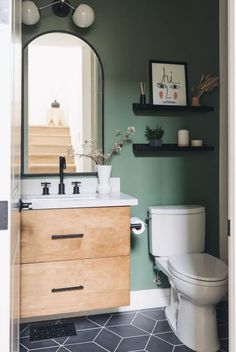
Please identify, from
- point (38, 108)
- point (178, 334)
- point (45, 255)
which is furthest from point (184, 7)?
point (178, 334)

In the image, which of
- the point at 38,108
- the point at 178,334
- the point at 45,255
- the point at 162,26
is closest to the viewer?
the point at 45,255

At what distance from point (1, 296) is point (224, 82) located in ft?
7.91

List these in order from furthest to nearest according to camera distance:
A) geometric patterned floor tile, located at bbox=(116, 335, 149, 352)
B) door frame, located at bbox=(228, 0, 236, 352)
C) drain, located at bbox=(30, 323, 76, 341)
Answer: drain, located at bbox=(30, 323, 76, 341) → geometric patterned floor tile, located at bbox=(116, 335, 149, 352) → door frame, located at bbox=(228, 0, 236, 352)

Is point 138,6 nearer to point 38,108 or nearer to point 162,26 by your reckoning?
point 162,26

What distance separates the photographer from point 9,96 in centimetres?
98

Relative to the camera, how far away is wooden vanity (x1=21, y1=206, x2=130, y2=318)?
2.00 metres

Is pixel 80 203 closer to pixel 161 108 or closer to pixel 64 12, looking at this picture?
pixel 161 108

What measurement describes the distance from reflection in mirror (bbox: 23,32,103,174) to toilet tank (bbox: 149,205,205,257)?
0.62m

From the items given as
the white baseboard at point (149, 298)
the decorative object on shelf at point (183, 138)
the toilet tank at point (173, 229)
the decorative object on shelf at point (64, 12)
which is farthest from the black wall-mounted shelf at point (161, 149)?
the white baseboard at point (149, 298)

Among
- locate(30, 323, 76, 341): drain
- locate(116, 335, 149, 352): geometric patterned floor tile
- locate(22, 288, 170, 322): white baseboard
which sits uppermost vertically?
locate(22, 288, 170, 322): white baseboard

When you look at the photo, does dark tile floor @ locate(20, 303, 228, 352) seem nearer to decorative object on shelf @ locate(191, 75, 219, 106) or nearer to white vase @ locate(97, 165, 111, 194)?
white vase @ locate(97, 165, 111, 194)

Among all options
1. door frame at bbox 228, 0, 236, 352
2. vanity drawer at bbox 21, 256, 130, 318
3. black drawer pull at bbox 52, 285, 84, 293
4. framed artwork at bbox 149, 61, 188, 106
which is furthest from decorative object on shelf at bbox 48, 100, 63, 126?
door frame at bbox 228, 0, 236, 352

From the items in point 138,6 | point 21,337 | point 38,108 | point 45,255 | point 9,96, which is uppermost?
point 138,6

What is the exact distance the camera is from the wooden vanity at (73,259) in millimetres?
1996
